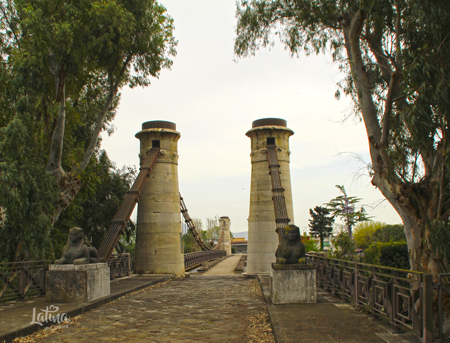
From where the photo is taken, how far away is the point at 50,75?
11.9m

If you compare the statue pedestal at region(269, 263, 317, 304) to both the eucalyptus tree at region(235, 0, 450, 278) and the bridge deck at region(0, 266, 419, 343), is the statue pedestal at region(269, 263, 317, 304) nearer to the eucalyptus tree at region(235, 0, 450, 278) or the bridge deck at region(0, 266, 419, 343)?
the bridge deck at region(0, 266, 419, 343)

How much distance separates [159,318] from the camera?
291 inches

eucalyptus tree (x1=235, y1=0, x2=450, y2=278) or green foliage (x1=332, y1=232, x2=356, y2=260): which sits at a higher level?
eucalyptus tree (x1=235, y1=0, x2=450, y2=278)

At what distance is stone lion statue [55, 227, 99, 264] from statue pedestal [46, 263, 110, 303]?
0.41 feet

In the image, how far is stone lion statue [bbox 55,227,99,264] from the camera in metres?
8.72

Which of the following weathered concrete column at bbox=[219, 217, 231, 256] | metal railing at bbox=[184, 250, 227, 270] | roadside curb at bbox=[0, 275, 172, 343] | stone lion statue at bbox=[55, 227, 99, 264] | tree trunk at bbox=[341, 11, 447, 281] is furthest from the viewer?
weathered concrete column at bbox=[219, 217, 231, 256]

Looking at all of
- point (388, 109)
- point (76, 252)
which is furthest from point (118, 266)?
point (388, 109)

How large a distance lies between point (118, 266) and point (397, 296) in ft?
36.2

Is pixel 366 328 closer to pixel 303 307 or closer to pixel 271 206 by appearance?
pixel 303 307

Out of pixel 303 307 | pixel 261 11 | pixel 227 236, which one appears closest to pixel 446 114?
pixel 303 307

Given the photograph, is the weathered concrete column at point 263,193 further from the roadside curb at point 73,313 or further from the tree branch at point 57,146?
the tree branch at point 57,146

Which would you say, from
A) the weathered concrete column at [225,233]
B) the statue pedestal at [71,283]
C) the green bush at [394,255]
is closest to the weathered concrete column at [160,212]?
the statue pedestal at [71,283]

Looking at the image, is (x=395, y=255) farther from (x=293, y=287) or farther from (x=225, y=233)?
(x=225, y=233)

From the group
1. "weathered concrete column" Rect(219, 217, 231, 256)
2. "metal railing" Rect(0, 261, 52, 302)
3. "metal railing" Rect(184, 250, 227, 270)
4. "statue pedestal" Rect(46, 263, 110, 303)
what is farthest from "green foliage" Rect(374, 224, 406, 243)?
"weathered concrete column" Rect(219, 217, 231, 256)
